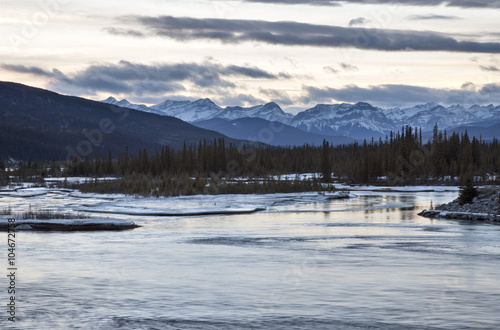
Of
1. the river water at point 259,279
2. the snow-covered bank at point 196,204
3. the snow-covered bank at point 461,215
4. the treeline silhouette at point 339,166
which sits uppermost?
the treeline silhouette at point 339,166

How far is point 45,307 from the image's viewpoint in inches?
774

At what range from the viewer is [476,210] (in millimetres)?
54344

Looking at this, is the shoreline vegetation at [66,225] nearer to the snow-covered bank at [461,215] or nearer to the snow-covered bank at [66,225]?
the snow-covered bank at [66,225]

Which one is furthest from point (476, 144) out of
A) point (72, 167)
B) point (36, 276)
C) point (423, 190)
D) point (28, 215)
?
point (36, 276)

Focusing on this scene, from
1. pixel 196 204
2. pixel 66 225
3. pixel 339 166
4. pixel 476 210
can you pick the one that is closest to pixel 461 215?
pixel 476 210

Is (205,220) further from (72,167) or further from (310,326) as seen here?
(72,167)

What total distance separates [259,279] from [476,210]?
36.1 meters

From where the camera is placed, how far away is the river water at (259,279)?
18250 millimetres

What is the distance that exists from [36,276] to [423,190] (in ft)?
319

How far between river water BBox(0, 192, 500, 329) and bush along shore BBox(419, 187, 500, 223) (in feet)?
28.6

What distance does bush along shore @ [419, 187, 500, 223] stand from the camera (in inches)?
2016

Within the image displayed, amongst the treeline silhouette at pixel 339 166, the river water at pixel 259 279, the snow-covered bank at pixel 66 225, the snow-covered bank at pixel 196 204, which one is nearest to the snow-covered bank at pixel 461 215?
the river water at pixel 259 279

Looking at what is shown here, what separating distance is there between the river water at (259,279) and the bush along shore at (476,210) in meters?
8.71

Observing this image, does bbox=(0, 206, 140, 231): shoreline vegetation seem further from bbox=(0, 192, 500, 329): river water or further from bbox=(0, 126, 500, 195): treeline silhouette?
bbox=(0, 126, 500, 195): treeline silhouette
